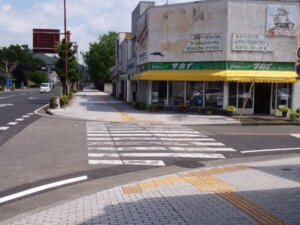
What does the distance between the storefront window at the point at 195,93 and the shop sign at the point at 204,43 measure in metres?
2.31

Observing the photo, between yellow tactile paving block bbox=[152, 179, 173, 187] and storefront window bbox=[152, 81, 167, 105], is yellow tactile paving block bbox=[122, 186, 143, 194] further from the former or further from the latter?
storefront window bbox=[152, 81, 167, 105]

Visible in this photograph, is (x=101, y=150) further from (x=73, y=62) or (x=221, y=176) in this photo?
(x=73, y=62)

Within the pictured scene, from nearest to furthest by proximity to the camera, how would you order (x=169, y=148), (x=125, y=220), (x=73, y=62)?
(x=125, y=220) < (x=169, y=148) < (x=73, y=62)

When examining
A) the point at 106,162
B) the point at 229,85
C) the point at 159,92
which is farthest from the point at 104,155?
the point at 159,92

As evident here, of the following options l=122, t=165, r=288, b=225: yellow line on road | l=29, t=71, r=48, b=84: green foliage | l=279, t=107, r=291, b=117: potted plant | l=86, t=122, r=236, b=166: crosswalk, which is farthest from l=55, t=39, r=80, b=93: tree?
l=29, t=71, r=48, b=84: green foliage

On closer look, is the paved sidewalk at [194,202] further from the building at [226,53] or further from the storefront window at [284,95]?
the storefront window at [284,95]

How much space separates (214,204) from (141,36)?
958 inches

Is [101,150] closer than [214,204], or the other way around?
[214,204]

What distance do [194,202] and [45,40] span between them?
107ft

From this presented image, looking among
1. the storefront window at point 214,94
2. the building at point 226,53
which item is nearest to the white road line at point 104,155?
the building at point 226,53

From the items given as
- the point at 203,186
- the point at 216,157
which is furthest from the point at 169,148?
the point at 203,186

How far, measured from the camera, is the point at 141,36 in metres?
29.9

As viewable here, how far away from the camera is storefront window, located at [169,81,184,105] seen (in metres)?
26.4

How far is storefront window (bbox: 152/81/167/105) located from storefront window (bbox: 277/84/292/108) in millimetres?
7604
